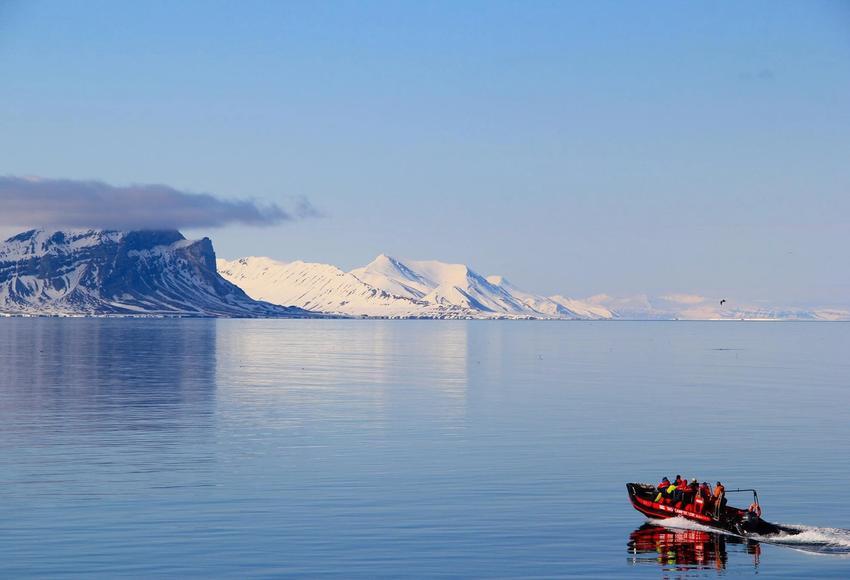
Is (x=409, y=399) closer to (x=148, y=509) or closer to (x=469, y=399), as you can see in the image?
(x=469, y=399)

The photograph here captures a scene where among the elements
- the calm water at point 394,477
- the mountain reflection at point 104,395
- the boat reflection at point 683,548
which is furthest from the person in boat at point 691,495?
the mountain reflection at point 104,395

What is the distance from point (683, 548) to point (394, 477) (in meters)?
21.2

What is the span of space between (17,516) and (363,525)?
18710 mm

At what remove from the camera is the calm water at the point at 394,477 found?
50469mm

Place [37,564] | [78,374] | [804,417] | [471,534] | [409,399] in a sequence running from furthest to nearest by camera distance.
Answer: [78,374]
[409,399]
[804,417]
[471,534]
[37,564]

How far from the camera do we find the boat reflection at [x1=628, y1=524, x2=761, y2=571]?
172ft

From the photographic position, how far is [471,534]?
5459 cm

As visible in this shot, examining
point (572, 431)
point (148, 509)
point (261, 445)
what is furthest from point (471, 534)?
point (572, 431)

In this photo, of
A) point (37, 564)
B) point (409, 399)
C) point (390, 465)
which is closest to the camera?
point (37, 564)

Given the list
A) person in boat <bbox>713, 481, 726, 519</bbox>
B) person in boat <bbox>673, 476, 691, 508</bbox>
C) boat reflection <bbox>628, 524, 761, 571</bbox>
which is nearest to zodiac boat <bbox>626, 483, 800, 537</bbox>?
person in boat <bbox>713, 481, 726, 519</bbox>

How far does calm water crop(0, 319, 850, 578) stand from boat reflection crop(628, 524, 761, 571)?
0.62 ft

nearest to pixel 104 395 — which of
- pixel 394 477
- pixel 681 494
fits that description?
pixel 394 477

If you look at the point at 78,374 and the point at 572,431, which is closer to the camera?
the point at 572,431

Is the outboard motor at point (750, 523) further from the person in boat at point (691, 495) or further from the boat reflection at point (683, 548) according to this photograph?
the person in boat at point (691, 495)
